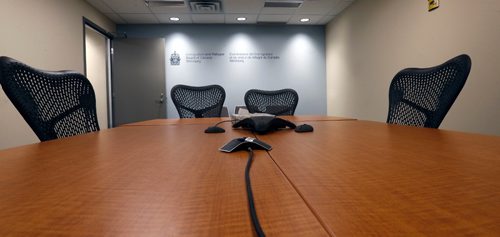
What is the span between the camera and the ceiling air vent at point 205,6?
392 centimetres

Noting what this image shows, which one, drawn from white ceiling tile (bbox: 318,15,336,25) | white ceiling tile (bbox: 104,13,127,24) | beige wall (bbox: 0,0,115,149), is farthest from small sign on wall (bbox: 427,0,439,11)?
white ceiling tile (bbox: 104,13,127,24)

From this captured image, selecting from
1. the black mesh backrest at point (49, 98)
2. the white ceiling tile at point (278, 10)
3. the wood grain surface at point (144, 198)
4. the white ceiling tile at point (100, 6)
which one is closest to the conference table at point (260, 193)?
the wood grain surface at point (144, 198)

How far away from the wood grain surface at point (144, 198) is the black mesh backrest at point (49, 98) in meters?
0.49

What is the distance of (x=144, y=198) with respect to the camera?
0.99 ft

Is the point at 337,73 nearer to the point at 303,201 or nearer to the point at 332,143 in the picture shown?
the point at 332,143

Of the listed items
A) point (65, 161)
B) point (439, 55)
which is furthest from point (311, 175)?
point (439, 55)

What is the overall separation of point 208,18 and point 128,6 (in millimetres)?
1259

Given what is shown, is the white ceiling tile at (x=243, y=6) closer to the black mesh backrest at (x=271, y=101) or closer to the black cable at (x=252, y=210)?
the black mesh backrest at (x=271, y=101)

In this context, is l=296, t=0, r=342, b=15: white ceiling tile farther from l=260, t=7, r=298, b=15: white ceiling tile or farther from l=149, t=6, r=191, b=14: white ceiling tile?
l=149, t=6, r=191, b=14: white ceiling tile

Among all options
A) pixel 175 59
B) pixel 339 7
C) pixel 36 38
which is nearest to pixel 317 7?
pixel 339 7

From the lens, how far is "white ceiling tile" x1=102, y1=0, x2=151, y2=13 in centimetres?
386

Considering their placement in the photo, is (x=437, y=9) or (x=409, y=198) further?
(x=437, y=9)

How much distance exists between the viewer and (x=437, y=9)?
2.49 m

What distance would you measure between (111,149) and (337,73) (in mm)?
4574
